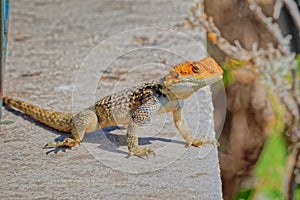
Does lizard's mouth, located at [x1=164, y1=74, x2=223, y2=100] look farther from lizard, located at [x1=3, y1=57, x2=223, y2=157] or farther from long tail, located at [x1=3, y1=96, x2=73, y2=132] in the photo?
long tail, located at [x1=3, y1=96, x2=73, y2=132]

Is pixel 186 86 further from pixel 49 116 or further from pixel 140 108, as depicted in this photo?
pixel 49 116

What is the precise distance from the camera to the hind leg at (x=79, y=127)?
2.93 m

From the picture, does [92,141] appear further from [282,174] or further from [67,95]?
[282,174]

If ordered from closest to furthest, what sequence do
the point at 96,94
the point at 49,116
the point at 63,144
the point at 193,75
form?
1. the point at 193,75
2. the point at 63,144
3. the point at 49,116
4. the point at 96,94

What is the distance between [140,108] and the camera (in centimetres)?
286

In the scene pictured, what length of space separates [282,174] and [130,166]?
4.13ft

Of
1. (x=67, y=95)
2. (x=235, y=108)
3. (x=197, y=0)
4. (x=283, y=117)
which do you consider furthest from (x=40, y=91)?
(x=235, y=108)

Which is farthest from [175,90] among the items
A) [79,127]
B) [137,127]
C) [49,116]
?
[49,116]

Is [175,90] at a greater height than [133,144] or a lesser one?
greater

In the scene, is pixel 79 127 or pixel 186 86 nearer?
pixel 186 86

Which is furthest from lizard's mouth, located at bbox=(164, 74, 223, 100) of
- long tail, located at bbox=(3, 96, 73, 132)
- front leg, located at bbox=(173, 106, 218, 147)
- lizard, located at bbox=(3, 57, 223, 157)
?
long tail, located at bbox=(3, 96, 73, 132)

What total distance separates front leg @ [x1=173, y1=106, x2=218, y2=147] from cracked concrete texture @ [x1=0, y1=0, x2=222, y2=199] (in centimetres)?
3

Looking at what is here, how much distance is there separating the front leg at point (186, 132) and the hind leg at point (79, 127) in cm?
32

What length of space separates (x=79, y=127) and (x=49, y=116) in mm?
190
